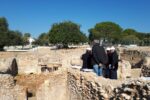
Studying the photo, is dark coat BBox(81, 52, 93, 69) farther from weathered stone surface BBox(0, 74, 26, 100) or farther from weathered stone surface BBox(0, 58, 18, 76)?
weathered stone surface BBox(0, 58, 18, 76)

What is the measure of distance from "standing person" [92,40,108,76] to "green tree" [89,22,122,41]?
78.3 meters

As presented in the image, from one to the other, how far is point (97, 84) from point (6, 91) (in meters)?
3.09

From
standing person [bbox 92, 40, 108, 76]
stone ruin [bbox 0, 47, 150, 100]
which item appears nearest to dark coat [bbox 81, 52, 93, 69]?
standing person [bbox 92, 40, 108, 76]

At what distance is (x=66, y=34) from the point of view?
226 feet

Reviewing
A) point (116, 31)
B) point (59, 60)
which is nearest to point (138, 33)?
point (116, 31)

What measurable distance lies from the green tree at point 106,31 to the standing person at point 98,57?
78.3 meters

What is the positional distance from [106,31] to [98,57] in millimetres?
84591

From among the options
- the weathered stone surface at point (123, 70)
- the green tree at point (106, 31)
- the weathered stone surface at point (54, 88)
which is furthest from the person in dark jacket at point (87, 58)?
the green tree at point (106, 31)

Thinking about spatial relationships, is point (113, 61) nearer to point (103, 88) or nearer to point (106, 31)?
point (103, 88)

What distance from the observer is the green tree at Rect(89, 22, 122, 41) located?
92588 millimetres

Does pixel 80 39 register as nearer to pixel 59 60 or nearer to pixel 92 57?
pixel 59 60

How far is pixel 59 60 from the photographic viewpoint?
25.7 m

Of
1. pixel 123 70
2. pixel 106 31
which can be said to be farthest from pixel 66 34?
pixel 123 70

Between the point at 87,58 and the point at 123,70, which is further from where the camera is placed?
the point at 123,70
